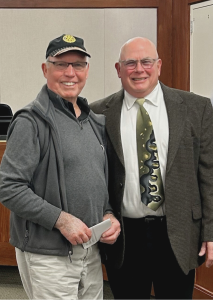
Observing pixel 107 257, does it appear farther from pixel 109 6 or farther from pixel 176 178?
pixel 109 6

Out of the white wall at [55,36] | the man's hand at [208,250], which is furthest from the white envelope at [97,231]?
the white wall at [55,36]

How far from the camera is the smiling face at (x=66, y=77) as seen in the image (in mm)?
1965

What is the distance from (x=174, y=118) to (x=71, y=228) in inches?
26.7

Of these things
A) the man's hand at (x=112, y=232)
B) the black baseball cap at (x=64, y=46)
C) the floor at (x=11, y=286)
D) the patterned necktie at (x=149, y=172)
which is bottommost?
the floor at (x=11, y=286)

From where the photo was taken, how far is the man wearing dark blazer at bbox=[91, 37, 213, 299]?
2148 millimetres

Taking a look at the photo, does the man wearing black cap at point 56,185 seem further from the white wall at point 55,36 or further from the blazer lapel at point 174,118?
the white wall at point 55,36

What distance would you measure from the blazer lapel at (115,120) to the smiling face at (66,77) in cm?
27

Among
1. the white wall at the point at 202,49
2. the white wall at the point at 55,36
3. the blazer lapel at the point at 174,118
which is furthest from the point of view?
the white wall at the point at 55,36

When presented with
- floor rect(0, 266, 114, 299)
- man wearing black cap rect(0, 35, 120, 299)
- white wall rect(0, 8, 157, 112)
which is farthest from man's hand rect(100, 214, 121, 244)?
white wall rect(0, 8, 157, 112)

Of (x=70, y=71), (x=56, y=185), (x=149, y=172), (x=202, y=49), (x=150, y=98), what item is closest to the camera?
(x=56, y=185)

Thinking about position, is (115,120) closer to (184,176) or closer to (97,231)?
(184,176)

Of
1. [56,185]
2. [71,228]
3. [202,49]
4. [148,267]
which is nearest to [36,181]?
[56,185]

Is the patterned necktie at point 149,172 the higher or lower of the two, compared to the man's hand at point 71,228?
higher

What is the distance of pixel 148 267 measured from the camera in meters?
2.25
